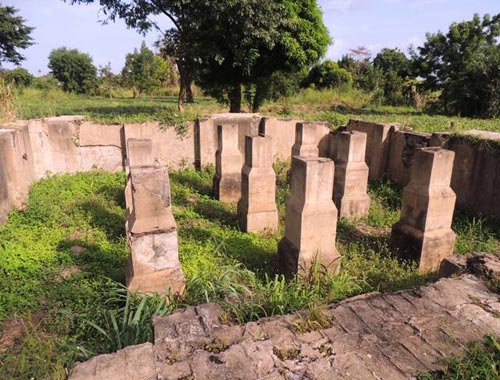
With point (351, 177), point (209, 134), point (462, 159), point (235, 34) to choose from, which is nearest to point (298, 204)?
point (351, 177)

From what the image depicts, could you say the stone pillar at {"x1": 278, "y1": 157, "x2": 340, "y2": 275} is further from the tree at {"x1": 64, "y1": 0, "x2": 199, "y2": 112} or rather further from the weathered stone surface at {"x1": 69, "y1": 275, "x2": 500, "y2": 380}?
the tree at {"x1": 64, "y1": 0, "x2": 199, "y2": 112}

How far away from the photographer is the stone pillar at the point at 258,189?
5.75 meters

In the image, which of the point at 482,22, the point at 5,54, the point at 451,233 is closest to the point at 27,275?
the point at 451,233

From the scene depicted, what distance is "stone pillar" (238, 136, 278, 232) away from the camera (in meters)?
5.75

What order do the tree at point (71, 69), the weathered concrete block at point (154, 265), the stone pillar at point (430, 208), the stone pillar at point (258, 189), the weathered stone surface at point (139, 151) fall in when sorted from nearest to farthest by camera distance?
the weathered concrete block at point (154, 265)
the stone pillar at point (430, 208)
the weathered stone surface at point (139, 151)
the stone pillar at point (258, 189)
the tree at point (71, 69)

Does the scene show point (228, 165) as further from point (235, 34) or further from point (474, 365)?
point (474, 365)

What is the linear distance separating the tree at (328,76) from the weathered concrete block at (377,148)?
16137 mm

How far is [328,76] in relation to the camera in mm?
25000

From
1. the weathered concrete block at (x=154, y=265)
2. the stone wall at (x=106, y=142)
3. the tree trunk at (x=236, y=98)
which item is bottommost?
the weathered concrete block at (x=154, y=265)

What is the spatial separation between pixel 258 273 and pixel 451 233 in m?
2.75

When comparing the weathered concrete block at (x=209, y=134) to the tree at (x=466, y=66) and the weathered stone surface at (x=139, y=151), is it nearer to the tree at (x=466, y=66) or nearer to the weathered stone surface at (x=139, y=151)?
the weathered stone surface at (x=139, y=151)

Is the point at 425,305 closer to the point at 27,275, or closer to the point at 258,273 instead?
the point at 258,273

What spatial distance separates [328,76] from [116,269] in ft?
78.2

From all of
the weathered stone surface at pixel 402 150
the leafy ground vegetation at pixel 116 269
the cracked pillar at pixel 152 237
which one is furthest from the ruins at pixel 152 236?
the weathered stone surface at pixel 402 150
